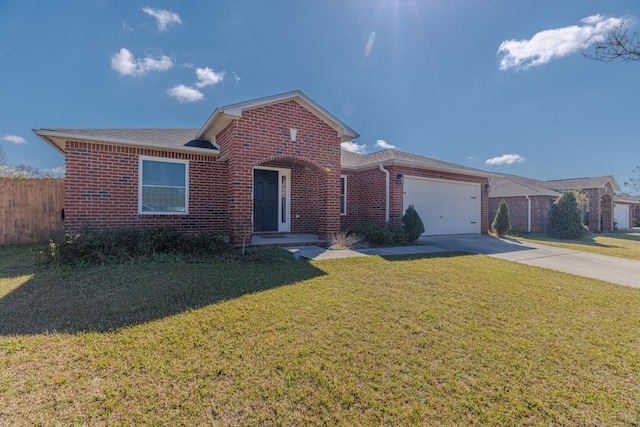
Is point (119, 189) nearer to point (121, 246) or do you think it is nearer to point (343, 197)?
point (121, 246)

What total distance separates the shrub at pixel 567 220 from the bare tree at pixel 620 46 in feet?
42.1

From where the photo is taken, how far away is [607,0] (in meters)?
5.74

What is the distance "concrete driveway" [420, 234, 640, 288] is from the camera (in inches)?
235

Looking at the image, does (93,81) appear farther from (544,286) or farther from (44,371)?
(544,286)

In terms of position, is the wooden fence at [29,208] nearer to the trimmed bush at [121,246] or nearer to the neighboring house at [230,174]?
the neighboring house at [230,174]

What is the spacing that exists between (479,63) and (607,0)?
541 centimetres

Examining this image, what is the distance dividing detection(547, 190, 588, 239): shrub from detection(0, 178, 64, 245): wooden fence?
2195 cm

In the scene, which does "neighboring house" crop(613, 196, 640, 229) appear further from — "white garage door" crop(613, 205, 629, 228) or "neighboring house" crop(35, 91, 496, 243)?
"neighboring house" crop(35, 91, 496, 243)

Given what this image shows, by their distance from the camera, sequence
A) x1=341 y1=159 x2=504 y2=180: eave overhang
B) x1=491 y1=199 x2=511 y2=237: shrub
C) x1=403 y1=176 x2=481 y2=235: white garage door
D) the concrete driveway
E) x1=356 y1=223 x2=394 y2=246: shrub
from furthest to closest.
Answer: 1. x1=491 y1=199 x2=511 y2=237: shrub
2. x1=403 y1=176 x2=481 y2=235: white garage door
3. x1=341 y1=159 x2=504 y2=180: eave overhang
4. x1=356 y1=223 x2=394 y2=246: shrub
5. the concrete driveway

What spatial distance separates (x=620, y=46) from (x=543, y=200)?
16.9m

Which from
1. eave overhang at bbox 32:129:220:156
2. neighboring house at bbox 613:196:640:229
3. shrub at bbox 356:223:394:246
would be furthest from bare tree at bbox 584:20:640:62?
neighboring house at bbox 613:196:640:229

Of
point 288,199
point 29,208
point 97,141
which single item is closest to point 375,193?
point 288,199

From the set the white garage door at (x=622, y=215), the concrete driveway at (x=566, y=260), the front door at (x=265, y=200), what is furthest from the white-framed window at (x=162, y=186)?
the white garage door at (x=622, y=215)

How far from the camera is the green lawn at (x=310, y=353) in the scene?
190 cm
